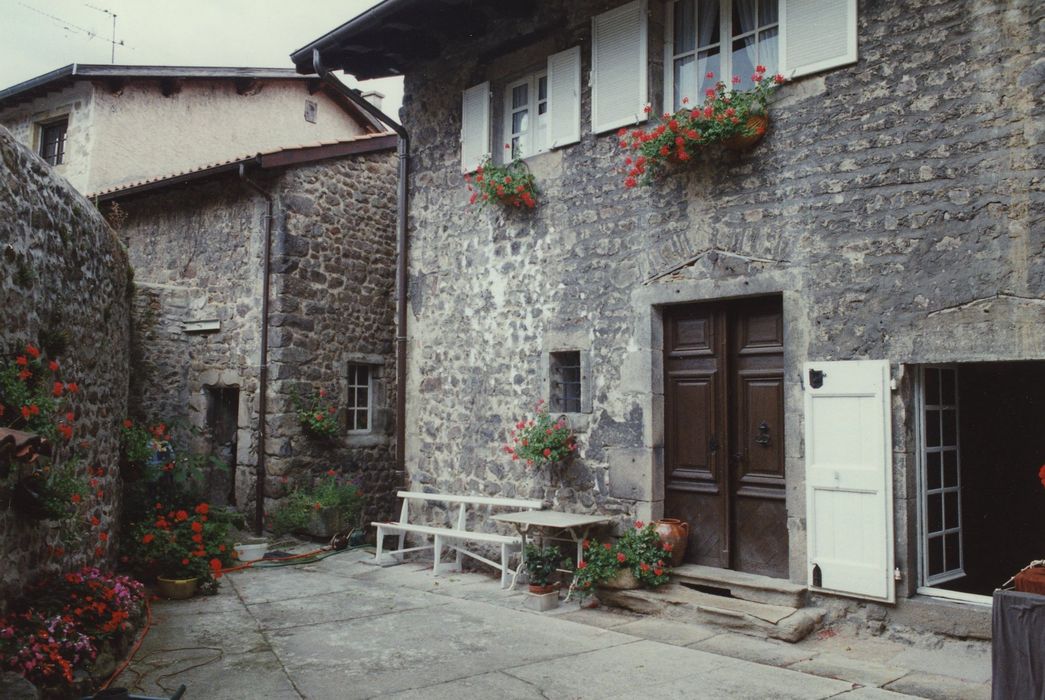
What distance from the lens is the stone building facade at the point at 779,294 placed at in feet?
16.3

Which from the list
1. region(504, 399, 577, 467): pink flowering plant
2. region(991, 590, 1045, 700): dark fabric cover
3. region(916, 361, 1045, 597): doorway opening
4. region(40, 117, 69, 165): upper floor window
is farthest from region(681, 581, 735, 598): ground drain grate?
region(40, 117, 69, 165): upper floor window

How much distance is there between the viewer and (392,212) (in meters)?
11.3

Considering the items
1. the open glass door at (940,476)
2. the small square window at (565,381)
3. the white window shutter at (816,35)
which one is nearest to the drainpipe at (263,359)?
the small square window at (565,381)

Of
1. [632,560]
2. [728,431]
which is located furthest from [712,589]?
[728,431]

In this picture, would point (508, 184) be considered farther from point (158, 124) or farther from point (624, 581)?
point (158, 124)

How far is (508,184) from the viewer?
24.5 feet

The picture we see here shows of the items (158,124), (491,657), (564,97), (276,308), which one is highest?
(158,124)

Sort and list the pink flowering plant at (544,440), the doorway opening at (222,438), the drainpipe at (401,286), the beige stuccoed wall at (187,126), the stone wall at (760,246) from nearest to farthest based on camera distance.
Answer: the stone wall at (760,246) → the pink flowering plant at (544,440) → the drainpipe at (401,286) → the doorway opening at (222,438) → the beige stuccoed wall at (187,126)

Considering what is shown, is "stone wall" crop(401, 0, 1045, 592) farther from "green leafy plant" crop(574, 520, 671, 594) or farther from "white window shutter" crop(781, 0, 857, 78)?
"green leafy plant" crop(574, 520, 671, 594)

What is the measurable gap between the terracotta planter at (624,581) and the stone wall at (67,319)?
362cm

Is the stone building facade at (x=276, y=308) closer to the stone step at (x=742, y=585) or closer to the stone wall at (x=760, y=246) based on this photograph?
the stone wall at (x=760, y=246)

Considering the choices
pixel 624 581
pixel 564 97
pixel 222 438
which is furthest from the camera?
pixel 222 438

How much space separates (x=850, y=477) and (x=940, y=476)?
66cm

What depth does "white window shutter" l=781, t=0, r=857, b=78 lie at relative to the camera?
216 inches
